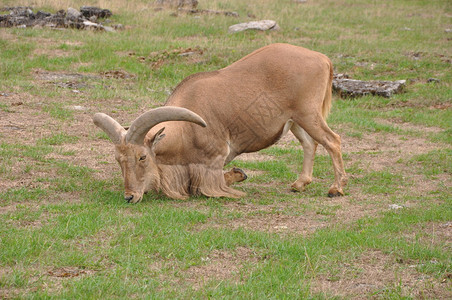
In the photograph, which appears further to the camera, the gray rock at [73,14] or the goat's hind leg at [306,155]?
the gray rock at [73,14]

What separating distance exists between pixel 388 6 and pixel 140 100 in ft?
56.0

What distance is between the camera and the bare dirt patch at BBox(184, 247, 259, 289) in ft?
17.0

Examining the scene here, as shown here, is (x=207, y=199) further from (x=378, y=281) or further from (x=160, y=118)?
(x=378, y=281)

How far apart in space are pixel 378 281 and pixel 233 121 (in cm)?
361

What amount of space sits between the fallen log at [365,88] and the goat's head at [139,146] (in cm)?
781

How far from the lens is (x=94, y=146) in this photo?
32.9ft

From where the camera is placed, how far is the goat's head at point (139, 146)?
734 cm

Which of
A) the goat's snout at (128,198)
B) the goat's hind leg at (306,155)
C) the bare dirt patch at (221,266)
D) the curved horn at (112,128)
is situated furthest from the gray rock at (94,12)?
the bare dirt patch at (221,266)

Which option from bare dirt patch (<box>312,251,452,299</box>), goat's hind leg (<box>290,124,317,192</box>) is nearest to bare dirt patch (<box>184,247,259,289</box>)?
bare dirt patch (<box>312,251,452,299</box>)

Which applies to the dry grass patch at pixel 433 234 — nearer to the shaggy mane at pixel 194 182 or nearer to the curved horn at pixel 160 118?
the shaggy mane at pixel 194 182

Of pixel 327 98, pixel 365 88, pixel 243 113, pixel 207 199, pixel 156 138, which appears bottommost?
pixel 365 88

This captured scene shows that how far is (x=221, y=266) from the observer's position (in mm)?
5492

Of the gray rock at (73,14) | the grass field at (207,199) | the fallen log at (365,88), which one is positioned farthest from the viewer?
the gray rock at (73,14)

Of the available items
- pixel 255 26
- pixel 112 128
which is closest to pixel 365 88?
pixel 255 26
